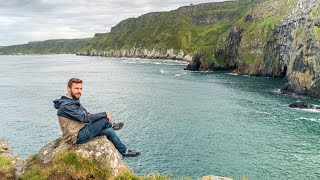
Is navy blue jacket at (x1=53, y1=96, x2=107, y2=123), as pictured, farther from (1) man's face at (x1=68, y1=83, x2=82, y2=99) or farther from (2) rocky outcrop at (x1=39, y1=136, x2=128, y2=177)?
(2) rocky outcrop at (x1=39, y1=136, x2=128, y2=177)

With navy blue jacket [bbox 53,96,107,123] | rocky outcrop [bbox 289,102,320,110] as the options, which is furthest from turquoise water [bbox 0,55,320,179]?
navy blue jacket [bbox 53,96,107,123]

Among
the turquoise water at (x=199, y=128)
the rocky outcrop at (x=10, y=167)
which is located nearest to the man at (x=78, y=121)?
the rocky outcrop at (x=10, y=167)

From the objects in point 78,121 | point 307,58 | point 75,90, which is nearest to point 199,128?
point 78,121

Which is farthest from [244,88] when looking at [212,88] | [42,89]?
[42,89]

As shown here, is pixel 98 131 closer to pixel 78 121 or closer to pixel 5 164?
pixel 78 121

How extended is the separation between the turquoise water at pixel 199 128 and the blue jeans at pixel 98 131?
97.7ft

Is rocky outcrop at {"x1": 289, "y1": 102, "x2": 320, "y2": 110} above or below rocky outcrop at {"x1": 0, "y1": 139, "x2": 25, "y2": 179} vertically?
below

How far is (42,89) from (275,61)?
98252mm

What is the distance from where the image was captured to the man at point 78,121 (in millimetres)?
15586

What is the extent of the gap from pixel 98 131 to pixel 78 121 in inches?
38.3

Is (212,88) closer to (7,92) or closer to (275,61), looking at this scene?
(275,61)

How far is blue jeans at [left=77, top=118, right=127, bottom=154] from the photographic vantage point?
51.8 feet

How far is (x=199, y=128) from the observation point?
6975cm

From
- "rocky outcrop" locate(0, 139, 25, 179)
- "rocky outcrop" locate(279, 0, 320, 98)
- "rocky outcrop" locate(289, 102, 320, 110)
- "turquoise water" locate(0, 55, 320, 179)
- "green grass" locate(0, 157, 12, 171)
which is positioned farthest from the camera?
"rocky outcrop" locate(279, 0, 320, 98)
